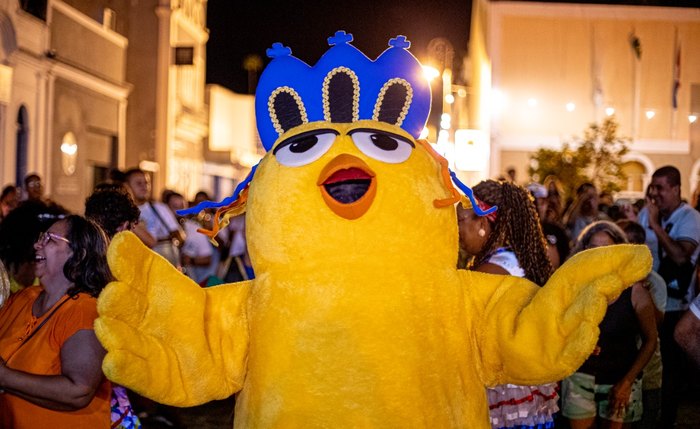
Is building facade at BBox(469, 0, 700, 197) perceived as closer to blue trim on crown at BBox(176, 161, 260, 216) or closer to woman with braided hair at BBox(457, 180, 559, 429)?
woman with braided hair at BBox(457, 180, 559, 429)

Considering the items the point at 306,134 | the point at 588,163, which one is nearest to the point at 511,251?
the point at 306,134

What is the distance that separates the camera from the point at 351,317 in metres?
2.60

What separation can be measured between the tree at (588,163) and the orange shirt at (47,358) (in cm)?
2289

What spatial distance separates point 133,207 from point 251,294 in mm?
2671

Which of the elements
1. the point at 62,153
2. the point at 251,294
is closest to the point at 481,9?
the point at 62,153

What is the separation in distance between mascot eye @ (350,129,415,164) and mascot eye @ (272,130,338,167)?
0.09 m

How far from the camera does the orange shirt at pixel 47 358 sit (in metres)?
3.33

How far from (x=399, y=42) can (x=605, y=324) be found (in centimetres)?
267

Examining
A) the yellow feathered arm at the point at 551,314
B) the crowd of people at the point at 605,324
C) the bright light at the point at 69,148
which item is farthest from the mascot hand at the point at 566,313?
the bright light at the point at 69,148

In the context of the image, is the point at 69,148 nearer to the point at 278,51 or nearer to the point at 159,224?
the point at 159,224

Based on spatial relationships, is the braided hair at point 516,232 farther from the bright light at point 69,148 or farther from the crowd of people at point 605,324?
the bright light at point 69,148

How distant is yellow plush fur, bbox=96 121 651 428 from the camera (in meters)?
2.56

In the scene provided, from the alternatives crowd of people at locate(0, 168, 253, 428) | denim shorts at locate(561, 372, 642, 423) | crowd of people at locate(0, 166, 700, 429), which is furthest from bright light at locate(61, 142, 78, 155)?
denim shorts at locate(561, 372, 642, 423)

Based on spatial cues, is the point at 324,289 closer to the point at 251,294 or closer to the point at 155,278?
the point at 251,294
